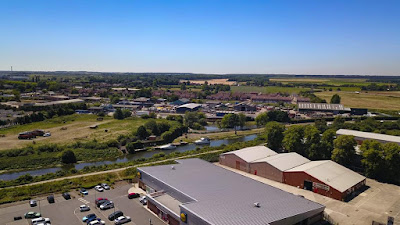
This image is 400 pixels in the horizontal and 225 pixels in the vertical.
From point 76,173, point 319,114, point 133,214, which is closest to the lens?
point 133,214

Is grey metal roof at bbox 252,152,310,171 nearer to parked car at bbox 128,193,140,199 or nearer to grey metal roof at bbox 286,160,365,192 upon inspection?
grey metal roof at bbox 286,160,365,192

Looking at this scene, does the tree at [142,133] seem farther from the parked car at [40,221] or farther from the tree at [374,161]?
the tree at [374,161]

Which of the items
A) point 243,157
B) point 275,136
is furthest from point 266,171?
point 275,136

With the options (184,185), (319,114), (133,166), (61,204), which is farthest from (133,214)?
(319,114)

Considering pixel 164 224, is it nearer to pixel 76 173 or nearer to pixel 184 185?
pixel 184 185

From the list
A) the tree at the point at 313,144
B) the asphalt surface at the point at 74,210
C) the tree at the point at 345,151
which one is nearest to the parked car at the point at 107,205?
the asphalt surface at the point at 74,210
